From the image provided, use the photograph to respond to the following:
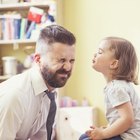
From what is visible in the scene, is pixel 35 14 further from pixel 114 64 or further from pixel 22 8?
pixel 114 64

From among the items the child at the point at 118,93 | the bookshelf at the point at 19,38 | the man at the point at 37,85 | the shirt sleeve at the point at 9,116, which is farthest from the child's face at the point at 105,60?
the bookshelf at the point at 19,38

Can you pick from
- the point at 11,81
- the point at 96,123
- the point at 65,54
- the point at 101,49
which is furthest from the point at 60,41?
the point at 96,123

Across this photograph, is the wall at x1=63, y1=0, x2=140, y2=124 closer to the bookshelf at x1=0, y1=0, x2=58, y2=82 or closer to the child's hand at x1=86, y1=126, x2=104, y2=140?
the bookshelf at x1=0, y1=0, x2=58, y2=82

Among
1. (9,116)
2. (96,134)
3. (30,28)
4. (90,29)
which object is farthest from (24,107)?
(90,29)

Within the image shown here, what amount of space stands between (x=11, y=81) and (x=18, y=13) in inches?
62.0

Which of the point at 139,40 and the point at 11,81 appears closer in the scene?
the point at 11,81

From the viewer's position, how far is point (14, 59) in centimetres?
299

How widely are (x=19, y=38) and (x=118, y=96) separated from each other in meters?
1.71

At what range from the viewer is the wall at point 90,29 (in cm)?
293

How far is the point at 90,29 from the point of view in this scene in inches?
119

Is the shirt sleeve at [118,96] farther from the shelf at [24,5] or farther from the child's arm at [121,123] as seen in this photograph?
the shelf at [24,5]

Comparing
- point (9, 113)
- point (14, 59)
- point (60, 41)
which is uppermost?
point (60, 41)

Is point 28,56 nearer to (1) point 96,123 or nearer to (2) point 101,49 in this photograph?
(1) point 96,123

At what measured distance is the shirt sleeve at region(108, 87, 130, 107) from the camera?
1421mm
